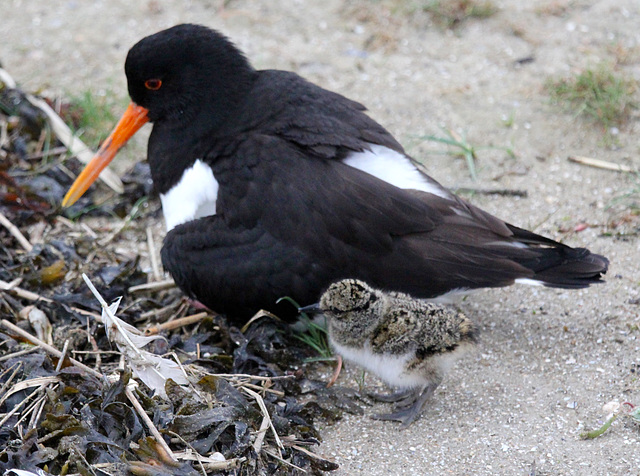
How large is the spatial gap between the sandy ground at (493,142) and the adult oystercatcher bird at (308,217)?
17.2 inches

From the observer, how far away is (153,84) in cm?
491

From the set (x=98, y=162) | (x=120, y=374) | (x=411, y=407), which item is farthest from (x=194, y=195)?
(x=411, y=407)

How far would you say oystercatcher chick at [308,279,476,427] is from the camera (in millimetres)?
3791

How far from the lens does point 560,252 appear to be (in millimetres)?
4395

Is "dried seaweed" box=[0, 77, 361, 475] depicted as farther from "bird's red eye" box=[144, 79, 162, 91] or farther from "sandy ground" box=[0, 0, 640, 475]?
"bird's red eye" box=[144, 79, 162, 91]

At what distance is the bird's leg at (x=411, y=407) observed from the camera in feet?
12.9

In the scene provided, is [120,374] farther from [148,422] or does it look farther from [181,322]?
[181,322]

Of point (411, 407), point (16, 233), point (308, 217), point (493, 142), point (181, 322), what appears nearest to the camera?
point (411, 407)

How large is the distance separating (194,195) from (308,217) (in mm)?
760

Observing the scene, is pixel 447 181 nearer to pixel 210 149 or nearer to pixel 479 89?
pixel 479 89

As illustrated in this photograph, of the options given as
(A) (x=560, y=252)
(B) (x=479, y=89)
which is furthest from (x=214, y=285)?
(B) (x=479, y=89)

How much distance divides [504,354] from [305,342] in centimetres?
112

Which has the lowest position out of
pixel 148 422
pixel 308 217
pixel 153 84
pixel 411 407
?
pixel 411 407

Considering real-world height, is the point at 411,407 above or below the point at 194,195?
below
